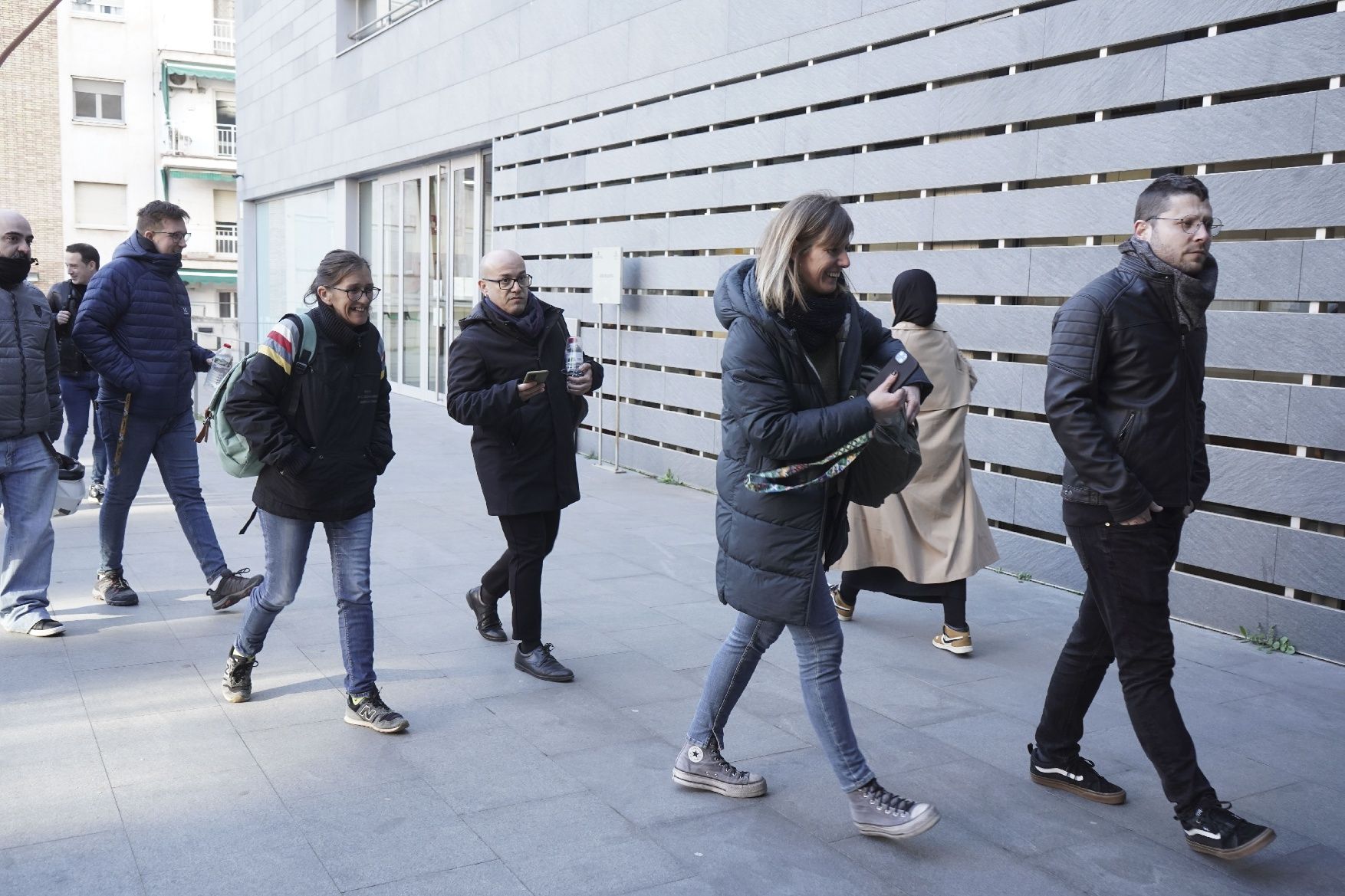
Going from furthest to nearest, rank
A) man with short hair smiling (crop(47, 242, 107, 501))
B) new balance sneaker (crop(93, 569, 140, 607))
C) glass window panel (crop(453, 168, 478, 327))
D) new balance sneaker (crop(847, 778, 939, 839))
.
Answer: glass window panel (crop(453, 168, 478, 327))
man with short hair smiling (crop(47, 242, 107, 501))
new balance sneaker (crop(93, 569, 140, 607))
new balance sneaker (crop(847, 778, 939, 839))

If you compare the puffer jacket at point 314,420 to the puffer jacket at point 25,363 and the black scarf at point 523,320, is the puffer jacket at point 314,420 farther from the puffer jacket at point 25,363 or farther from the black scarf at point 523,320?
the puffer jacket at point 25,363

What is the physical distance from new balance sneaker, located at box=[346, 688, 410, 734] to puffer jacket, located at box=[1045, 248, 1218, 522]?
2.69 m

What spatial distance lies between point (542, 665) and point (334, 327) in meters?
1.79

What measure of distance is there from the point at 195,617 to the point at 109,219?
122ft

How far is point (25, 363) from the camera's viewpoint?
18.9 feet

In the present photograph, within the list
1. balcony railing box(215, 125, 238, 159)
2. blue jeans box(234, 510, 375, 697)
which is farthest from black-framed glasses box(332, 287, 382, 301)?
balcony railing box(215, 125, 238, 159)

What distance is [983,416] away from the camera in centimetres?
801

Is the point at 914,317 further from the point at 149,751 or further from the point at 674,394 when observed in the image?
the point at 674,394

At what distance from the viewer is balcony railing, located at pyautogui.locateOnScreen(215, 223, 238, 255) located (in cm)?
3988

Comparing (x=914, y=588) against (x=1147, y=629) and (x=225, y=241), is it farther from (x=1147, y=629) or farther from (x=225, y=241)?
(x=225, y=241)

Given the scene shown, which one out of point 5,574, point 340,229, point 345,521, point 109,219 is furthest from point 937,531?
point 109,219

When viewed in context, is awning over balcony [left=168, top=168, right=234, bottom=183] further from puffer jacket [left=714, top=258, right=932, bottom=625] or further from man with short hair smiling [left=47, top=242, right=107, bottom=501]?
puffer jacket [left=714, top=258, right=932, bottom=625]

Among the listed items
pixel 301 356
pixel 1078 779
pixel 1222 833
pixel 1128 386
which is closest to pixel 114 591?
pixel 301 356

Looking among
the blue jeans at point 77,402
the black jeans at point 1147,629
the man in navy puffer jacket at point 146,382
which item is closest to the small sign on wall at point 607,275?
the blue jeans at point 77,402
